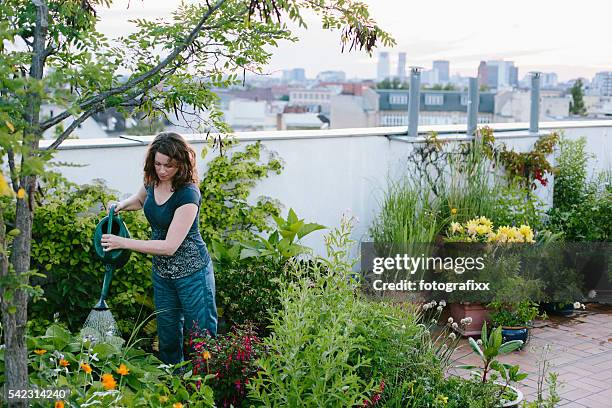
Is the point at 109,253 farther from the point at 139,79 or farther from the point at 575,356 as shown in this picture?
the point at 575,356

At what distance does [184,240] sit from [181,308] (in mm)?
400

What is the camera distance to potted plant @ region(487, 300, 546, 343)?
5.45 m

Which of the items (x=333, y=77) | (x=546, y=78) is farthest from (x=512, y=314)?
(x=333, y=77)

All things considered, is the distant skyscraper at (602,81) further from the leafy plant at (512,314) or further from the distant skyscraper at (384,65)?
the distant skyscraper at (384,65)

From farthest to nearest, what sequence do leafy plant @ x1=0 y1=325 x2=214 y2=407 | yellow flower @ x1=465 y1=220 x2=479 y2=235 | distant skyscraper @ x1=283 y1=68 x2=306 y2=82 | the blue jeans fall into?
distant skyscraper @ x1=283 y1=68 x2=306 y2=82 → yellow flower @ x1=465 y1=220 x2=479 y2=235 → the blue jeans → leafy plant @ x1=0 y1=325 x2=214 y2=407

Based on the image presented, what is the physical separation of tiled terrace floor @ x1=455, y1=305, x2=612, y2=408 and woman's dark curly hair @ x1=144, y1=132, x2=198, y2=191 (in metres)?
1.94

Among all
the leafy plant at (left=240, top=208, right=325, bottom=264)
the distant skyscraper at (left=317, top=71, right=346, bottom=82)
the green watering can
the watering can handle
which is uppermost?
the distant skyscraper at (left=317, top=71, right=346, bottom=82)

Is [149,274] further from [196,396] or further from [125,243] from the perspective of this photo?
[196,396]

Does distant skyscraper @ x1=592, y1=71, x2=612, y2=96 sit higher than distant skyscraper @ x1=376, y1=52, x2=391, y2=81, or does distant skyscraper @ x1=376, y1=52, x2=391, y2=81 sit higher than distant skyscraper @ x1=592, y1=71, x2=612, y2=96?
distant skyscraper @ x1=376, y1=52, x2=391, y2=81

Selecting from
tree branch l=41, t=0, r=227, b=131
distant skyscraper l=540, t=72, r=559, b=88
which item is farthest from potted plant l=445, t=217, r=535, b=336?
tree branch l=41, t=0, r=227, b=131

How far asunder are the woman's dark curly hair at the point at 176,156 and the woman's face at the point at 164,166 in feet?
0.04

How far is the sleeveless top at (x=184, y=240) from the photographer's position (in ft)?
12.9

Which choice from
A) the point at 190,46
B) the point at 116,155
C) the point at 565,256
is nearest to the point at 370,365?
the point at 190,46

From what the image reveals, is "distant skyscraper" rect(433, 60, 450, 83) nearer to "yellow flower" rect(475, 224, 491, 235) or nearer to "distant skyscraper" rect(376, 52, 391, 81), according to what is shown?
"distant skyscraper" rect(376, 52, 391, 81)
